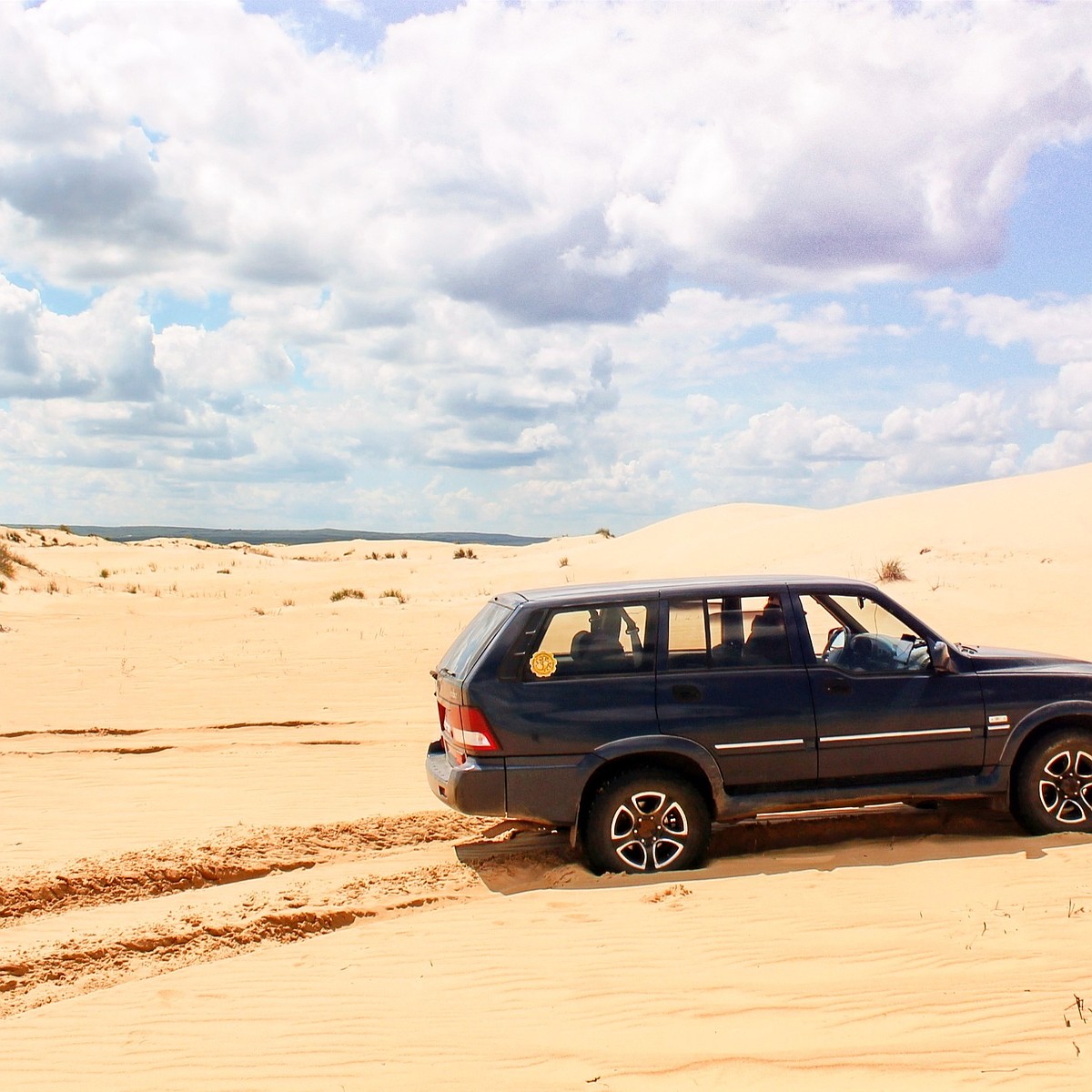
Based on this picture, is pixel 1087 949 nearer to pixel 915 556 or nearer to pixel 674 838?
pixel 674 838

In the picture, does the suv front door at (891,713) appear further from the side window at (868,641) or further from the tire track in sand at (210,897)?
the tire track in sand at (210,897)

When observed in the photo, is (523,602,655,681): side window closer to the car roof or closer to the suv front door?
the car roof

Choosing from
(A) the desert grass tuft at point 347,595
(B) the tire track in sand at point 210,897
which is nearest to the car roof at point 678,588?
(B) the tire track in sand at point 210,897

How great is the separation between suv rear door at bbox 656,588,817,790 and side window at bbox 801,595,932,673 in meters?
0.34

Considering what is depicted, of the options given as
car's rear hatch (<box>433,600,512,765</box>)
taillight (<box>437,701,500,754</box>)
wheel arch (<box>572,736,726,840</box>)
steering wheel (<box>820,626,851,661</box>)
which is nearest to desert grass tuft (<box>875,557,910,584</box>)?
steering wheel (<box>820,626,851,661</box>)

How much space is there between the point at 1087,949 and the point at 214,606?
2186 cm

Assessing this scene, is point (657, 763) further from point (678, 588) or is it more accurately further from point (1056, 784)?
point (1056, 784)

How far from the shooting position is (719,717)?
6516 millimetres

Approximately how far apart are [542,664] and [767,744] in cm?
144

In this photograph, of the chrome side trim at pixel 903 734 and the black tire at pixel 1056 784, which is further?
the black tire at pixel 1056 784

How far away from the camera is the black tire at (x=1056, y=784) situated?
272 inches

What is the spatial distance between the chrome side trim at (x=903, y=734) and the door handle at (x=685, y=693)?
0.82 m

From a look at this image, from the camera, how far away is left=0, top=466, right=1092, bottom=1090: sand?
14.2ft

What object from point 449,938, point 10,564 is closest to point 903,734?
point 449,938
